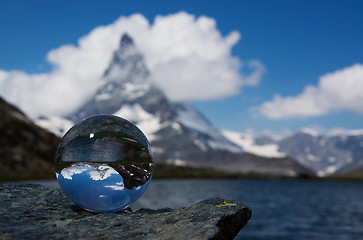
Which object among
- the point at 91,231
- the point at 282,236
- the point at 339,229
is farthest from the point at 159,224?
the point at 339,229

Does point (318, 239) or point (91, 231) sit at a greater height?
point (91, 231)

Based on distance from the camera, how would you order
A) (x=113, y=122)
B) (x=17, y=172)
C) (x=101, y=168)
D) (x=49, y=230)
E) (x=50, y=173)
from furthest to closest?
(x=50, y=173) < (x=17, y=172) < (x=113, y=122) < (x=101, y=168) < (x=49, y=230)

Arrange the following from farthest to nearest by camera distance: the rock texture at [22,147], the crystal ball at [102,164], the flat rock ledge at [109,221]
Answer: the rock texture at [22,147] → the crystal ball at [102,164] → the flat rock ledge at [109,221]

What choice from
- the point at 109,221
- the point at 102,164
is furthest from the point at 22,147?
the point at 109,221

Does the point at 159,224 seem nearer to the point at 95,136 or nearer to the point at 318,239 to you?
the point at 95,136

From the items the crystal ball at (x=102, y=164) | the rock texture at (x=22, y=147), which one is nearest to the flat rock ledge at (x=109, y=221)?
the crystal ball at (x=102, y=164)

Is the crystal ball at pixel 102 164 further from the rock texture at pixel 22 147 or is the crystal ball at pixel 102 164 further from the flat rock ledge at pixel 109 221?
the rock texture at pixel 22 147
